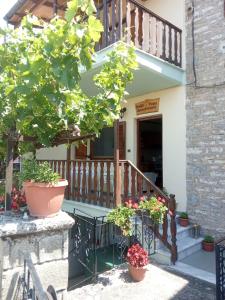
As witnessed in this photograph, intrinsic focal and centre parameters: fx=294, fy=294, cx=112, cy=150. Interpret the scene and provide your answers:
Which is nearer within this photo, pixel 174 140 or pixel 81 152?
pixel 174 140

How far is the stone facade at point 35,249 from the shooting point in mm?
2170

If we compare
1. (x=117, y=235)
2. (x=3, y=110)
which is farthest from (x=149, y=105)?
(x=3, y=110)

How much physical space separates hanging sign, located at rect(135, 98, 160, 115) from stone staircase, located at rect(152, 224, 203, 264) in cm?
322

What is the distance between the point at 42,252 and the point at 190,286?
314 cm

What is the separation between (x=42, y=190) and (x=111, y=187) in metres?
A: 3.98

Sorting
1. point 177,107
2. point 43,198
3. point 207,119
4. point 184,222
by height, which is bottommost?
point 184,222

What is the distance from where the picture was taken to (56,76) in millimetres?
2111

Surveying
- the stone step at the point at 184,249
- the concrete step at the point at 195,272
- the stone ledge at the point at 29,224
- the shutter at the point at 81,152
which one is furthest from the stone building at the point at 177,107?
the stone ledge at the point at 29,224

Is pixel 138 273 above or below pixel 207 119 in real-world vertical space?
below

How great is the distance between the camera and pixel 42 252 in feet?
7.55

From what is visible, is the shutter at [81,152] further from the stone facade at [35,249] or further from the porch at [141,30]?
the stone facade at [35,249]

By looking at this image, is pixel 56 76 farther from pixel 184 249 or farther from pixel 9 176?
pixel 184 249

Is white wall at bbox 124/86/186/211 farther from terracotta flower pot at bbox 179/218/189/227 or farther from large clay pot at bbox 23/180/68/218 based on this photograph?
large clay pot at bbox 23/180/68/218

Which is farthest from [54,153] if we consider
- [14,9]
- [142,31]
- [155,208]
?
[155,208]
